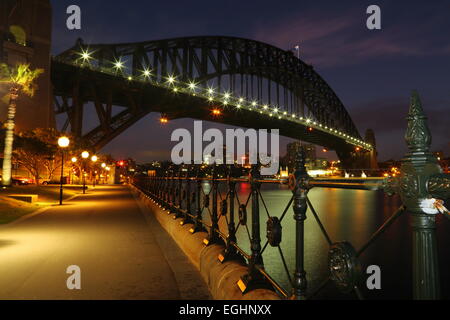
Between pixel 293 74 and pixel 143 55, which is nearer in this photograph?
pixel 143 55

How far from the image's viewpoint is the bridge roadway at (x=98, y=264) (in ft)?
14.1

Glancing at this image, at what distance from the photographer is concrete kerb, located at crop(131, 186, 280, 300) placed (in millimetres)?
3258

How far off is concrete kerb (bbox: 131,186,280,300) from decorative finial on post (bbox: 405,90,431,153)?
1.76 meters

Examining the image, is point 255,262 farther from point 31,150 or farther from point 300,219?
point 31,150

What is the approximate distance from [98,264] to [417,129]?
5.09 m

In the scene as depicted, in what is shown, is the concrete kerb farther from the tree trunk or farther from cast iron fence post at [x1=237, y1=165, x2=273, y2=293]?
the tree trunk

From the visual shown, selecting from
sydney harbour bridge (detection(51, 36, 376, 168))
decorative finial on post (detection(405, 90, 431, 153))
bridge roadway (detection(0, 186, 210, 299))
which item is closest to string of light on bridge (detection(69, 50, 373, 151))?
sydney harbour bridge (detection(51, 36, 376, 168))

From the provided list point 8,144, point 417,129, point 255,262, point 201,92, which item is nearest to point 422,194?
point 417,129

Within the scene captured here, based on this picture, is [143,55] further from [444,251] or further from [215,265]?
[215,265]

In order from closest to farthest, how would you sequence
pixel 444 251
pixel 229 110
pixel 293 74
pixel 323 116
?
1. pixel 444 251
2. pixel 229 110
3. pixel 293 74
4. pixel 323 116

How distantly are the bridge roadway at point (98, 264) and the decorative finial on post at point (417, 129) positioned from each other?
3.09 meters

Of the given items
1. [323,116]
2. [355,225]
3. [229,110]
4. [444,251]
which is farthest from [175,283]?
[323,116]
